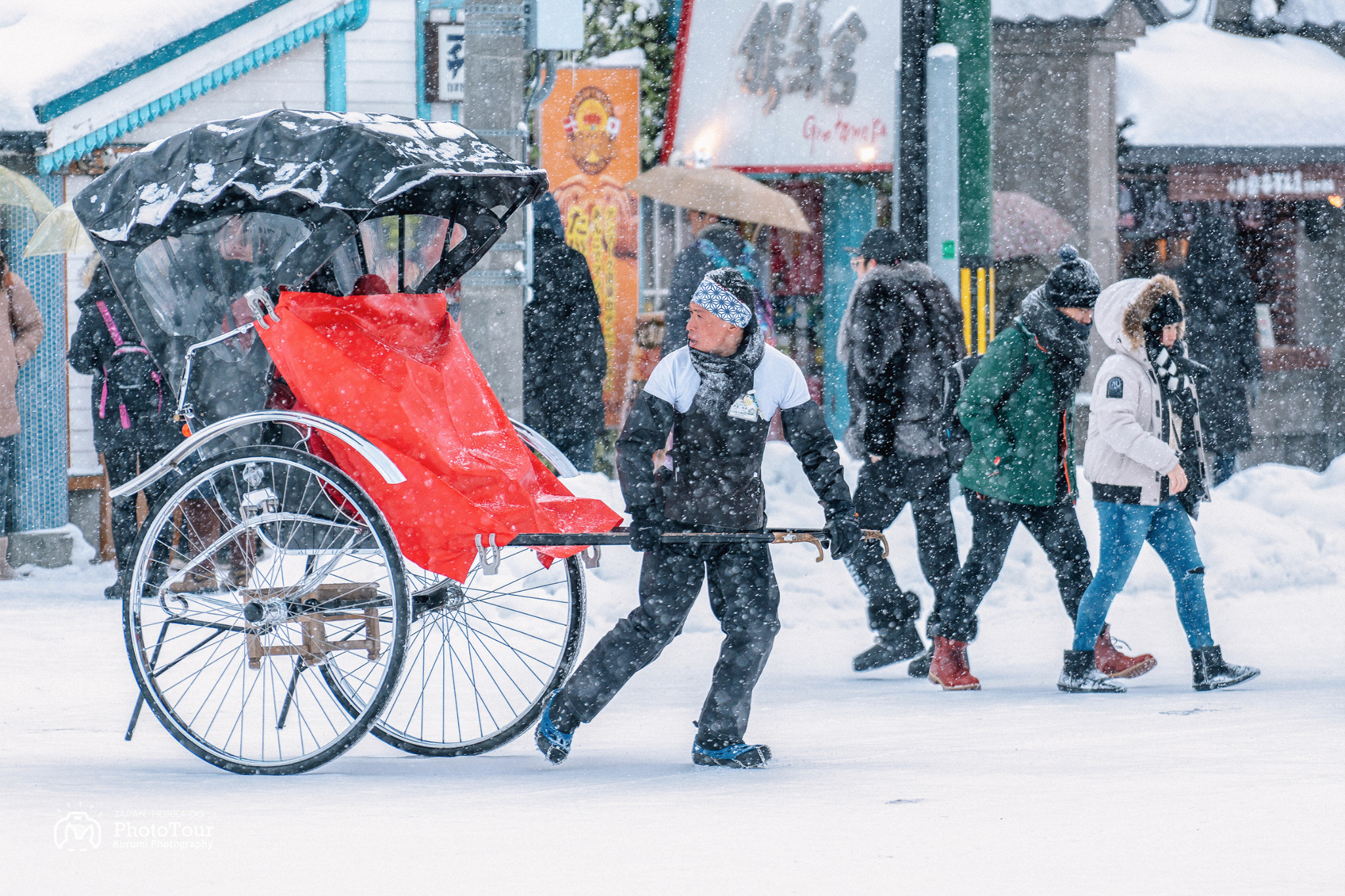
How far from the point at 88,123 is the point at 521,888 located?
8.88m

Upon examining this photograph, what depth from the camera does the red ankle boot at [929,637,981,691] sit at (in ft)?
24.2

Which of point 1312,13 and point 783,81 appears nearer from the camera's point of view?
point 783,81

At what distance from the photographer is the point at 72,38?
12.0 metres

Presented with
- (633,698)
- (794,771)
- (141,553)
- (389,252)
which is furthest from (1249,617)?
(141,553)

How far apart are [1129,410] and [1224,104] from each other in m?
10.9

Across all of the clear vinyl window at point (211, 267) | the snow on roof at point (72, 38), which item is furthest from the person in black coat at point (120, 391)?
the clear vinyl window at point (211, 267)

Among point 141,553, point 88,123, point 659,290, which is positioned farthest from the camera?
point 659,290

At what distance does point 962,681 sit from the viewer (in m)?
7.38

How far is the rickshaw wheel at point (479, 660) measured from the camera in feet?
19.1

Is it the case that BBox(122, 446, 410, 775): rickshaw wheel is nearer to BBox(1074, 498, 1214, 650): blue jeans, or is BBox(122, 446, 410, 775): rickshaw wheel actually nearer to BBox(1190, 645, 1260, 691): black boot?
BBox(1074, 498, 1214, 650): blue jeans

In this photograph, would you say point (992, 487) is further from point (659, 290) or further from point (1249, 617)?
point (659, 290)

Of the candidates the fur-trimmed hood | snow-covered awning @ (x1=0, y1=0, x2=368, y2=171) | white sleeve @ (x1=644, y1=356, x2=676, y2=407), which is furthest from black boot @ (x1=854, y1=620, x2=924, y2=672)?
snow-covered awning @ (x1=0, y1=0, x2=368, y2=171)

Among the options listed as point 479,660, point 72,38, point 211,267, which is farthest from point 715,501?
point 72,38

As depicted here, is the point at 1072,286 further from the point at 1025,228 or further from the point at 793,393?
the point at 1025,228
